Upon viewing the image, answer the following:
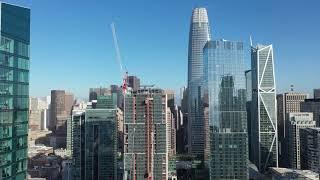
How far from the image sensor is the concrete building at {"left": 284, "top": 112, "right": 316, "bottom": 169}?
73.0 meters

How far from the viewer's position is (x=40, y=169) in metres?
68.8

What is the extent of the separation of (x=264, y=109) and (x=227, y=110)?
2596 centimetres

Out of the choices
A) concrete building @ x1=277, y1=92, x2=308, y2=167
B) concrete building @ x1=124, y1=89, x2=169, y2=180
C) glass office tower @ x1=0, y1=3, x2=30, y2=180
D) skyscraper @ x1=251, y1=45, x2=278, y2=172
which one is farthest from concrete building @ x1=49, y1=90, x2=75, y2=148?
glass office tower @ x1=0, y1=3, x2=30, y2=180

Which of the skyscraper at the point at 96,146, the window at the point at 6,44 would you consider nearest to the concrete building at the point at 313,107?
the skyscraper at the point at 96,146

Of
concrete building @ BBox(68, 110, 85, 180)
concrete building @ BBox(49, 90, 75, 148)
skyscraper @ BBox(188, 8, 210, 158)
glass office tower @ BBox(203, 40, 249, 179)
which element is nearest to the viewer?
glass office tower @ BBox(203, 40, 249, 179)

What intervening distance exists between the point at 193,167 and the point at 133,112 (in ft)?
75.4

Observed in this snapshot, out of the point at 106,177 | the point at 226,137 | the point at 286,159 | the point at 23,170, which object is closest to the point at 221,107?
the point at 226,137

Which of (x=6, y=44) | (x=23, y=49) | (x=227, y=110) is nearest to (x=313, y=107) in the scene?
(x=227, y=110)

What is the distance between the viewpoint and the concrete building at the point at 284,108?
8355 centimetres

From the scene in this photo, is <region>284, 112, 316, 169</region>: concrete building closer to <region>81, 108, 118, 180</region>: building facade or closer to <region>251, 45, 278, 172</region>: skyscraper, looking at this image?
<region>251, 45, 278, 172</region>: skyscraper

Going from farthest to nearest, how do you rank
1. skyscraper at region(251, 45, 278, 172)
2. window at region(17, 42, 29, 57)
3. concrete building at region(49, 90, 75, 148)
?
concrete building at region(49, 90, 75, 148), skyscraper at region(251, 45, 278, 172), window at region(17, 42, 29, 57)

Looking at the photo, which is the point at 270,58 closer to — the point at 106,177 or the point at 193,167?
the point at 193,167

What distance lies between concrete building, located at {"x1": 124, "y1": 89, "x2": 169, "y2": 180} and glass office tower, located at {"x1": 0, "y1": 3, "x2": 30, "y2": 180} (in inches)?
1271

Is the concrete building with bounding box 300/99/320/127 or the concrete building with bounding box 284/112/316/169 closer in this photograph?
the concrete building with bounding box 284/112/316/169
